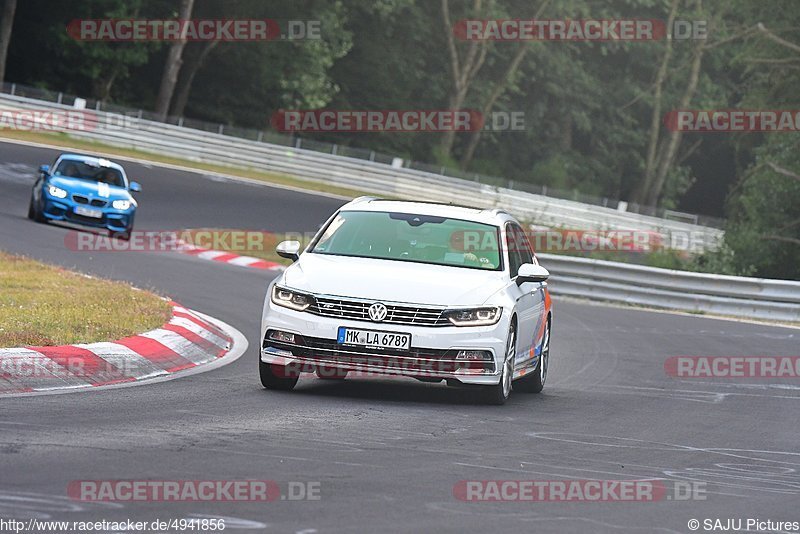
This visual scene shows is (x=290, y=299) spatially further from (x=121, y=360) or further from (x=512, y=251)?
(x=512, y=251)

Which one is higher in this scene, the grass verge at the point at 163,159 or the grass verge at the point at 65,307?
the grass verge at the point at 163,159

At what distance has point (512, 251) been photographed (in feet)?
41.2

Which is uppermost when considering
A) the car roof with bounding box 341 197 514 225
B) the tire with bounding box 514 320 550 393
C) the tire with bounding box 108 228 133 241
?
the car roof with bounding box 341 197 514 225

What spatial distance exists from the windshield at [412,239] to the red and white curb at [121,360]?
5.25 feet

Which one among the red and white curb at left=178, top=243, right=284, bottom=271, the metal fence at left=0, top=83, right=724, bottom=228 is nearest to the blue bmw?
the red and white curb at left=178, top=243, right=284, bottom=271

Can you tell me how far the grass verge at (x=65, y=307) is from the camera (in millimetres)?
11820

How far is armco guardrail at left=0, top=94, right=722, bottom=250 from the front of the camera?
149 ft

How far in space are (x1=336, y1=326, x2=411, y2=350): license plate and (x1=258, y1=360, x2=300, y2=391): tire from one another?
74 centimetres

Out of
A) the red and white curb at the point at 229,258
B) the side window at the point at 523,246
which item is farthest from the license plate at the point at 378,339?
the red and white curb at the point at 229,258

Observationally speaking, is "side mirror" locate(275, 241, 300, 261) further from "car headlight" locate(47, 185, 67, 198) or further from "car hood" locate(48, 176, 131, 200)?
"car headlight" locate(47, 185, 67, 198)

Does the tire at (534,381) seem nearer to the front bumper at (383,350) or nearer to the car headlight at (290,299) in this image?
the front bumper at (383,350)

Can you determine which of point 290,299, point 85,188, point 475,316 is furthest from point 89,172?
point 475,316

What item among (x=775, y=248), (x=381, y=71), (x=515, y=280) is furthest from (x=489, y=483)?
(x=381, y=71)

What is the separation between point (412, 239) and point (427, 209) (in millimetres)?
500
